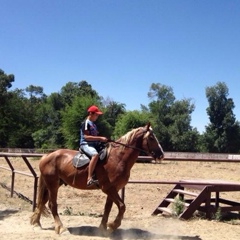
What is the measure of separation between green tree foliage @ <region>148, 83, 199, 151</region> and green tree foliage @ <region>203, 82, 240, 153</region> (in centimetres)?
287

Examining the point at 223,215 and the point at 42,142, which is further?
the point at 42,142

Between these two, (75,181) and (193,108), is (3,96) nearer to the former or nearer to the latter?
(193,108)

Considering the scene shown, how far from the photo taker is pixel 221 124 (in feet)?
219

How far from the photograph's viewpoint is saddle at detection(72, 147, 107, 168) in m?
6.29

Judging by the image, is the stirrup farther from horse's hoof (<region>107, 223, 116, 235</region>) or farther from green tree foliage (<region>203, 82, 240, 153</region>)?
green tree foliage (<region>203, 82, 240, 153</region>)

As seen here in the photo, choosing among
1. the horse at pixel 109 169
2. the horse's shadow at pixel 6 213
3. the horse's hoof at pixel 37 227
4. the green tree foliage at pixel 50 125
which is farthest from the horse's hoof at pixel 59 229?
the green tree foliage at pixel 50 125

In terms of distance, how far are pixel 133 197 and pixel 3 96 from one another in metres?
52.1

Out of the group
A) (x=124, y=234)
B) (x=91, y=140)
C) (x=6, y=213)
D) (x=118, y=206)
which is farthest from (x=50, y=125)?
(x=118, y=206)

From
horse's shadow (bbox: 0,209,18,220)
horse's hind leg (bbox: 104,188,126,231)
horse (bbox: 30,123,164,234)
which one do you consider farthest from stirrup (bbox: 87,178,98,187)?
horse's shadow (bbox: 0,209,18,220)

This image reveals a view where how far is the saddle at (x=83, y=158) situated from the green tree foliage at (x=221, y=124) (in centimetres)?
6137

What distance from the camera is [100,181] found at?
245 inches

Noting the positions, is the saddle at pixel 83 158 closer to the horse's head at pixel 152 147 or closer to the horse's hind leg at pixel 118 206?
the horse's hind leg at pixel 118 206

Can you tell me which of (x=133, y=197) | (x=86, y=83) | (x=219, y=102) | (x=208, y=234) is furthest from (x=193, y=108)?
(x=208, y=234)

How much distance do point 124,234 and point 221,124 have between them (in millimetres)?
63091
